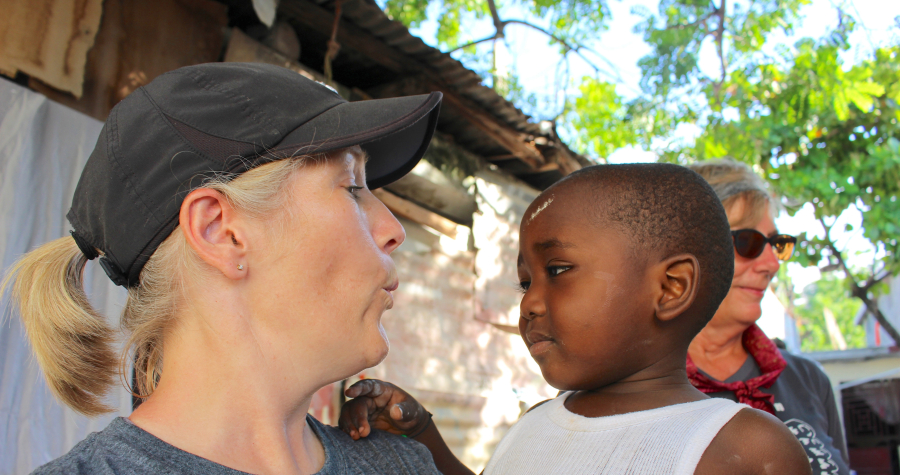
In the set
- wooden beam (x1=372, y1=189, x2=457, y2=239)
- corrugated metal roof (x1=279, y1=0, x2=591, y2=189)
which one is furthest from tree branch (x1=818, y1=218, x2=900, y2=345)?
wooden beam (x1=372, y1=189, x2=457, y2=239)

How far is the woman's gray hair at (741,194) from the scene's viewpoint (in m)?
2.69

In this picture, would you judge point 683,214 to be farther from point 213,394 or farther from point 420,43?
point 420,43

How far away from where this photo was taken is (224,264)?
1.28 metres

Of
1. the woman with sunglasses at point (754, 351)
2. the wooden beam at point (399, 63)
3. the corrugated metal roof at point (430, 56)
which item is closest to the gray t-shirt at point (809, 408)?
the woman with sunglasses at point (754, 351)

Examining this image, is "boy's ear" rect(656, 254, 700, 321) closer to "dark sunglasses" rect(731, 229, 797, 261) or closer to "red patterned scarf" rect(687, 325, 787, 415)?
"red patterned scarf" rect(687, 325, 787, 415)

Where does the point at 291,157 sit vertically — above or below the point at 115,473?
above

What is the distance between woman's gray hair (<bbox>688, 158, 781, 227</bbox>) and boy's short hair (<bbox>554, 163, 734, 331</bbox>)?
36.7 inches

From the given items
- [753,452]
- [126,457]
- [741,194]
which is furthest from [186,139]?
[741,194]

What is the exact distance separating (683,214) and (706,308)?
0.27 meters

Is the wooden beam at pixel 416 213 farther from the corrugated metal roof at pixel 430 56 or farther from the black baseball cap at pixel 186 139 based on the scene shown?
the black baseball cap at pixel 186 139

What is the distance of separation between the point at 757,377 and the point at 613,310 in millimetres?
1141

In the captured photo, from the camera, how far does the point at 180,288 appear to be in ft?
4.38

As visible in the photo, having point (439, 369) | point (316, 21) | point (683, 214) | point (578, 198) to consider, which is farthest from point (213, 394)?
point (439, 369)

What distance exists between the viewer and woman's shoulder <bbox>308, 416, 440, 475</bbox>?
1.49 metres
